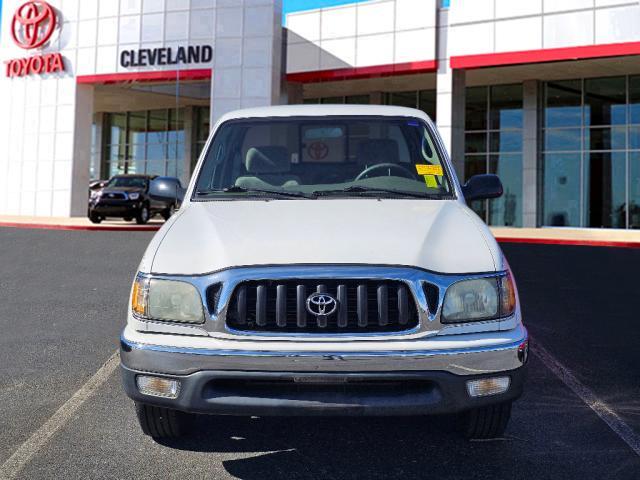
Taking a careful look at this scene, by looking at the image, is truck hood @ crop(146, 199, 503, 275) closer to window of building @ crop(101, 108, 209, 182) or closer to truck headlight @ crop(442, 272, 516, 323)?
truck headlight @ crop(442, 272, 516, 323)

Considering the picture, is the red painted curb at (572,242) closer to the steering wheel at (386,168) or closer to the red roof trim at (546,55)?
the red roof trim at (546,55)

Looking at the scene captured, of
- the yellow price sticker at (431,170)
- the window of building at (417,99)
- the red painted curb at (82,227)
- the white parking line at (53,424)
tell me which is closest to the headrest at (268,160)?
the yellow price sticker at (431,170)

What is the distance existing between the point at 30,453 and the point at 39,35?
27.6m

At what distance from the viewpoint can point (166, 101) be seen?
33719 millimetres

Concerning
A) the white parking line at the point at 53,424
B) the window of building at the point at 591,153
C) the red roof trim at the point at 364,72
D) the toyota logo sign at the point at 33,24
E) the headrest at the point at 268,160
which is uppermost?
the toyota logo sign at the point at 33,24

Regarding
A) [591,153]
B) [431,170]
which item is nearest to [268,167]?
[431,170]

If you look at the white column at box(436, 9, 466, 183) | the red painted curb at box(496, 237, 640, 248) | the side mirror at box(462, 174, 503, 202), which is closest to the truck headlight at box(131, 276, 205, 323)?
the side mirror at box(462, 174, 503, 202)

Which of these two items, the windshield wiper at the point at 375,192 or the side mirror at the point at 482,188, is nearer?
the windshield wiper at the point at 375,192

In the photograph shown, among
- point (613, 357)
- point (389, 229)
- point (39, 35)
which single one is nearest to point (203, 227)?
point (389, 229)

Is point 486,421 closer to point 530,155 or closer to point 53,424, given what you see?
point 53,424

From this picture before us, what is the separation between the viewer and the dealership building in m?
20.8

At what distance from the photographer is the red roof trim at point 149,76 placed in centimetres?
2506

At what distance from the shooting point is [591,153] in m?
24.7

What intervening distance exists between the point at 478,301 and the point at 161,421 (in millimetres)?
1719
